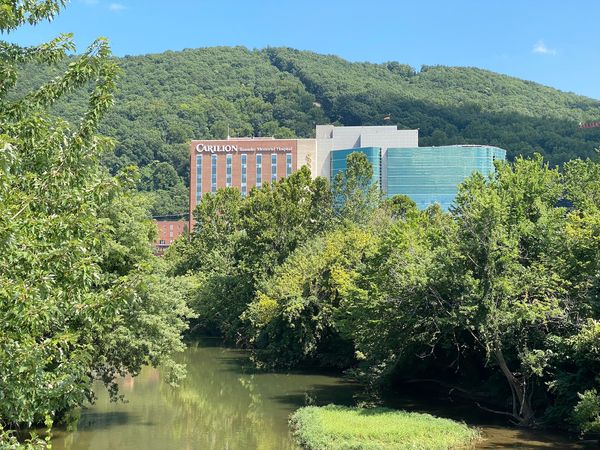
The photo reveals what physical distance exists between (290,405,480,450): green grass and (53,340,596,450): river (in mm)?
812

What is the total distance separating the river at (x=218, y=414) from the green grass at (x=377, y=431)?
0.81m

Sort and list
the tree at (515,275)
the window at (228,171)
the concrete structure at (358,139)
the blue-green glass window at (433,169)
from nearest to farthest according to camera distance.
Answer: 1. the tree at (515,275)
2. the blue-green glass window at (433,169)
3. the concrete structure at (358,139)
4. the window at (228,171)

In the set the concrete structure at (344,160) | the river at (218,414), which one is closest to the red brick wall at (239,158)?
the concrete structure at (344,160)

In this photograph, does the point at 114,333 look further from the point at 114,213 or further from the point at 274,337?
the point at 274,337

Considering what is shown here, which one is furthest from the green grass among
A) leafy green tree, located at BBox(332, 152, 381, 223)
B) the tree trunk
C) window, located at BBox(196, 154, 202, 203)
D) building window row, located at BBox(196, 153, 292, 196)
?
window, located at BBox(196, 154, 202, 203)

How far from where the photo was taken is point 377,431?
25797 mm

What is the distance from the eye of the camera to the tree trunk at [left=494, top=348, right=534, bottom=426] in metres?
28.0

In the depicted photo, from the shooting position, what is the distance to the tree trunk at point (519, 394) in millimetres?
27969

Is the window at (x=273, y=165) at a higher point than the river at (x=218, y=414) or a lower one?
higher

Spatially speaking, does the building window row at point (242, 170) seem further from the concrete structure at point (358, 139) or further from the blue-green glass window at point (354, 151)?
the blue-green glass window at point (354, 151)

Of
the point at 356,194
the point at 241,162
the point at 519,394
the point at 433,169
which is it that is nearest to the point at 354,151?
the point at 433,169

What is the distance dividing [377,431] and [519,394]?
669cm

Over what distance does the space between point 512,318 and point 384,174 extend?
108 metres

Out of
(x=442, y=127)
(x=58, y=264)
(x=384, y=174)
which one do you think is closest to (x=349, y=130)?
(x=384, y=174)
